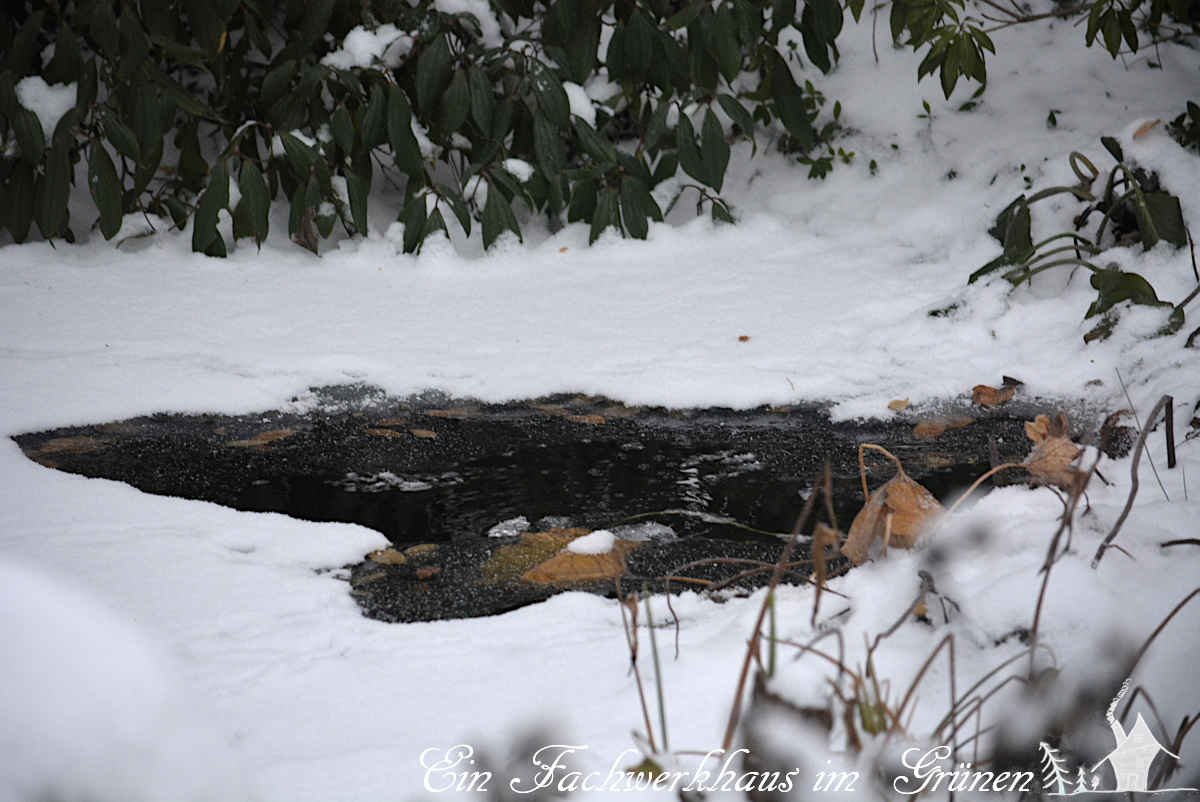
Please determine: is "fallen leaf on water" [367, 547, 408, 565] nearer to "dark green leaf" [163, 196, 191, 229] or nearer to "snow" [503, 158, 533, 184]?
"snow" [503, 158, 533, 184]

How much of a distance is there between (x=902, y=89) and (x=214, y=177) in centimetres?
225

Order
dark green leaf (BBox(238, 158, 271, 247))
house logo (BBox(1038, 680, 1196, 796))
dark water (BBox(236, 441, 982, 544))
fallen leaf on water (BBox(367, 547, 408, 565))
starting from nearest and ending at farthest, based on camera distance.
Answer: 1. house logo (BBox(1038, 680, 1196, 796))
2. fallen leaf on water (BBox(367, 547, 408, 565))
3. dark water (BBox(236, 441, 982, 544))
4. dark green leaf (BBox(238, 158, 271, 247))

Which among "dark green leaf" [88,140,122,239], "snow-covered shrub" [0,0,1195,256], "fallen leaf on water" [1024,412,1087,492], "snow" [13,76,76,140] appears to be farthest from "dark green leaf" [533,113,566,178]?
"fallen leaf on water" [1024,412,1087,492]

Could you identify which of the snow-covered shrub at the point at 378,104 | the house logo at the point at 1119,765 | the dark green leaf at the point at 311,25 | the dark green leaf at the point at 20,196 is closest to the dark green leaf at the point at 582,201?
the snow-covered shrub at the point at 378,104

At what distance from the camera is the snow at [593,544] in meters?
1.30

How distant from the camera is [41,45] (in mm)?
2896

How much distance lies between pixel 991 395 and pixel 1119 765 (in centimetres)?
119

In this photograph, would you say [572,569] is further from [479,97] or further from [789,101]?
[789,101]

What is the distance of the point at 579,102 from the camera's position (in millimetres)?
2746

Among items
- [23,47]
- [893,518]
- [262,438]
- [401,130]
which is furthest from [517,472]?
[23,47]

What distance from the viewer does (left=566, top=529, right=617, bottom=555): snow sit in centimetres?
130

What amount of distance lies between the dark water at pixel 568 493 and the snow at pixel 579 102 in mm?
1392

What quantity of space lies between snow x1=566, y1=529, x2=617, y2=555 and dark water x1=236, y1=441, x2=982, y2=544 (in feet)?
0.19

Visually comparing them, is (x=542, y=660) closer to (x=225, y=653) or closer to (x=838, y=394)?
(x=225, y=653)
